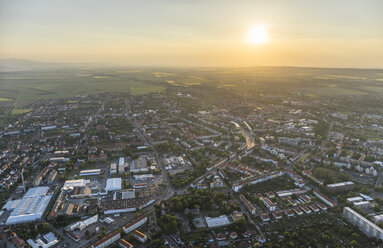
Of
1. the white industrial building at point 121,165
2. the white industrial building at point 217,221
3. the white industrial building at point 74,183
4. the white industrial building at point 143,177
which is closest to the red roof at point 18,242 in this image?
the white industrial building at point 74,183

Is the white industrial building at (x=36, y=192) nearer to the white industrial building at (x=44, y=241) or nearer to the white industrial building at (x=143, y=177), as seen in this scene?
the white industrial building at (x=44, y=241)

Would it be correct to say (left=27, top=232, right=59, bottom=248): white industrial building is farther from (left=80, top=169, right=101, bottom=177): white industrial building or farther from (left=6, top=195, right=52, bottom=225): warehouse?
(left=80, top=169, right=101, bottom=177): white industrial building

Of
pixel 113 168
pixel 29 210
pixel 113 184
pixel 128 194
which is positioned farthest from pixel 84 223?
pixel 113 168

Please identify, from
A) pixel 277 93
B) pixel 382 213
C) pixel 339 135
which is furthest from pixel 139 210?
pixel 277 93

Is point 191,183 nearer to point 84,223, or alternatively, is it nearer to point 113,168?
point 113,168

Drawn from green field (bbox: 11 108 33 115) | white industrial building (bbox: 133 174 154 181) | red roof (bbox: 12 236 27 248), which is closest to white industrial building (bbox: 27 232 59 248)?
red roof (bbox: 12 236 27 248)

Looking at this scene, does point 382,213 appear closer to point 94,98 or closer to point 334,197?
point 334,197
